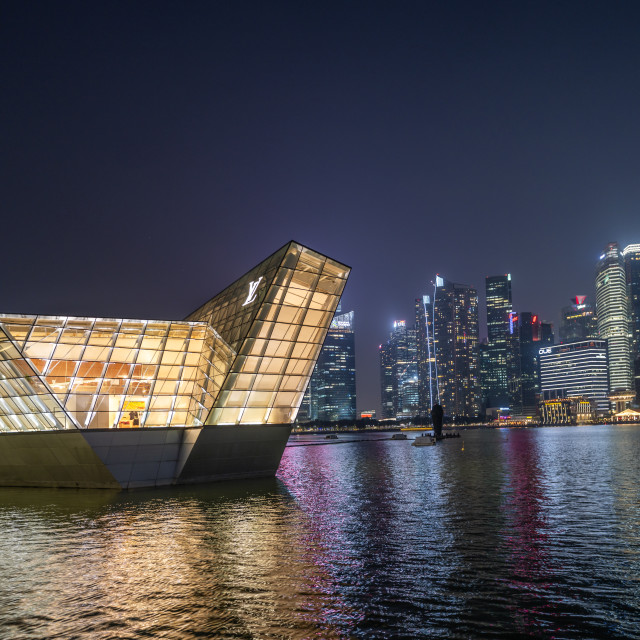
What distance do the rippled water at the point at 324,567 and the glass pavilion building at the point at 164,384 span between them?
19.0ft

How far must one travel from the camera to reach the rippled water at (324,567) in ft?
42.4

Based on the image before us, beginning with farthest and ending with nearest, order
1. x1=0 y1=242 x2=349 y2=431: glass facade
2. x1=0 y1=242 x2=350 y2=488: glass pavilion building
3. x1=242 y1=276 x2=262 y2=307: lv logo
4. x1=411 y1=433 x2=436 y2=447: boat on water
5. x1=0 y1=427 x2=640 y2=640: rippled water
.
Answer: x1=411 y1=433 x2=436 y2=447: boat on water → x1=242 y1=276 x2=262 y2=307: lv logo → x1=0 y1=242 x2=350 y2=488: glass pavilion building → x1=0 y1=242 x2=349 y2=431: glass facade → x1=0 y1=427 x2=640 y2=640: rippled water

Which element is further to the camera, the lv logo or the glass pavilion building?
the lv logo

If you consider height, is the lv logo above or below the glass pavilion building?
above

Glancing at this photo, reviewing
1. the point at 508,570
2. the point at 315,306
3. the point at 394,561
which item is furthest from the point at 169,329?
the point at 508,570

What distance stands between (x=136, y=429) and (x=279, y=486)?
10.8 metres

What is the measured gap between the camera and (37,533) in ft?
80.5

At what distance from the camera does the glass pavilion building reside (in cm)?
3844

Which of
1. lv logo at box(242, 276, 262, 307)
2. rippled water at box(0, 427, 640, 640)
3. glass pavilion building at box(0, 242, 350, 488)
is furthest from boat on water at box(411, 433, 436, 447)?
rippled water at box(0, 427, 640, 640)

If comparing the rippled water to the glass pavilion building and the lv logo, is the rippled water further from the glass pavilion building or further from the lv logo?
the lv logo

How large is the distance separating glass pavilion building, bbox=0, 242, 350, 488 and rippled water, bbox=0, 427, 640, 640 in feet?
19.0

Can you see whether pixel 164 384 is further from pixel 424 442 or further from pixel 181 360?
pixel 424 442

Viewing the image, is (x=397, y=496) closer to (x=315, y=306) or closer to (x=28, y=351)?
(x=315, y=306)

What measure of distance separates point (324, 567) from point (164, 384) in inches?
1077
